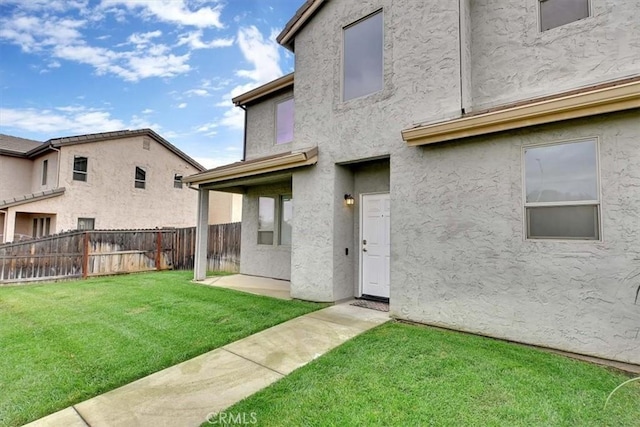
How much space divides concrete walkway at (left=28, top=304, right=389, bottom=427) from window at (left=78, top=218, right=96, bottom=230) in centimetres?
1503

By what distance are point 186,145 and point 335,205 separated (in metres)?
19.6

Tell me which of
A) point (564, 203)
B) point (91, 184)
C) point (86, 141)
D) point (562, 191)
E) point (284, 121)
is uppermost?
point (86, 141)

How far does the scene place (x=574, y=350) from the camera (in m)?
4.27

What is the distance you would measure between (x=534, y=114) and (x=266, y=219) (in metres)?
8.41

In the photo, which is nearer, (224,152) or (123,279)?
(123,279)

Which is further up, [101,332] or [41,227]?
[41,227]

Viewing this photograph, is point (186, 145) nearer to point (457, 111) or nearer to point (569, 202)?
point (457, 111)

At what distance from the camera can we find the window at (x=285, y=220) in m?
10.4

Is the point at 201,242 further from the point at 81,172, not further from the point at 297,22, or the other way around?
the point at 81,172

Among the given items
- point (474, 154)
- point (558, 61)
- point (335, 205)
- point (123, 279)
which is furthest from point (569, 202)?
point (123, 279)

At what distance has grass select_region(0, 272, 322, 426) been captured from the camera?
3537 mm

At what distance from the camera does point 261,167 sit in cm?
812

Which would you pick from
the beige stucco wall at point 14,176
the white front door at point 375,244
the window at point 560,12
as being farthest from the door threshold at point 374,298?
the beige stucco wall at point 14,176

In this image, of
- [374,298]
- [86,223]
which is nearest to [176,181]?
[86,223]
